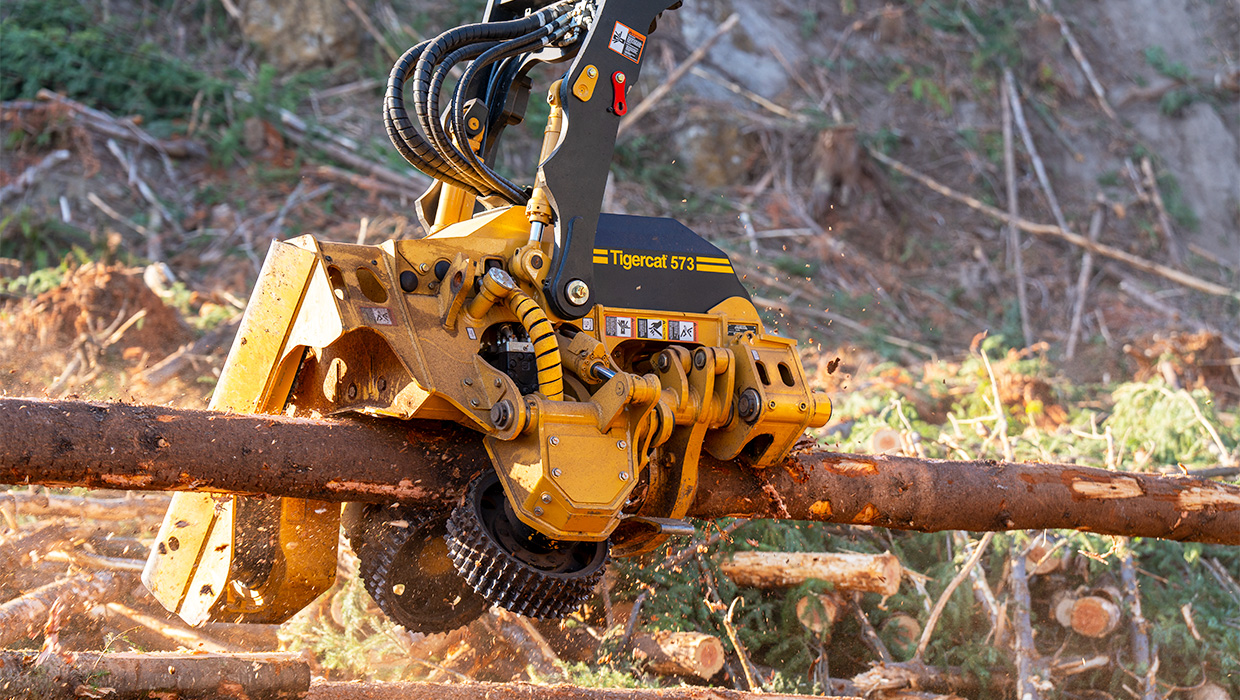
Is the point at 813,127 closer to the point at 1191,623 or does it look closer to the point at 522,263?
the point at 1191,623

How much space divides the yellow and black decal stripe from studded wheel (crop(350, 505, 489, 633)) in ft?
3.69

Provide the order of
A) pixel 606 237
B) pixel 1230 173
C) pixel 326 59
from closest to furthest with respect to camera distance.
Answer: pixel 606 237
pixel 326 59
pixel 1230 173

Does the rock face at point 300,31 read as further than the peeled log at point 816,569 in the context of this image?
Yes

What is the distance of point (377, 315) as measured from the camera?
3.06 metres

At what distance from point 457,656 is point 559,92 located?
2465 mm

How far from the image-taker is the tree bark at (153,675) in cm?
268

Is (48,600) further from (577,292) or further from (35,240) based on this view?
(35,240)

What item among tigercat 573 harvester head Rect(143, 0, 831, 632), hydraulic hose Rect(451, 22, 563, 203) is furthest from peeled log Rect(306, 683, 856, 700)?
hydraulic hose Rect(451, 22, 563, 203)

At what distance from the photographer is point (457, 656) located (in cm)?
429

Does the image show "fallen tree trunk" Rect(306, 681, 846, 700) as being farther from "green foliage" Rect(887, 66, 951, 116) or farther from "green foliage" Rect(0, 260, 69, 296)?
"green foliage" Rect(887, 66, 951, 116)

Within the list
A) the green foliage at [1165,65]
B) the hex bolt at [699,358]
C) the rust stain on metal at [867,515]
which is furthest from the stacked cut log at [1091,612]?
the green foliage at [1165,65]

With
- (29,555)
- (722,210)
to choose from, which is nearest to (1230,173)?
(722,210)

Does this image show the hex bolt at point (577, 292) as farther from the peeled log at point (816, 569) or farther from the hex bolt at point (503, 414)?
the peeled log at point (816, 569)

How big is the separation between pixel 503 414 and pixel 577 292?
0.61m
